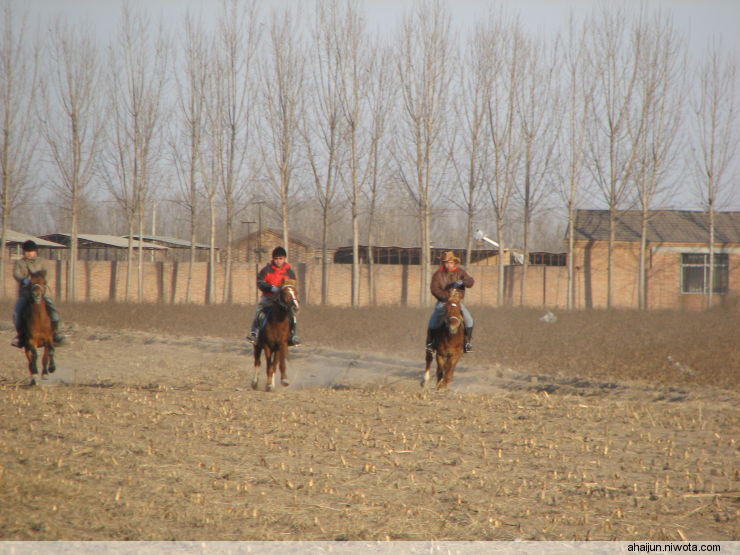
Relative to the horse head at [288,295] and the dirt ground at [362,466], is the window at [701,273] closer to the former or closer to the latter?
the dirt ground at [362,466]

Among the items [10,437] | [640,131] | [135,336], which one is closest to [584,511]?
[10,437]

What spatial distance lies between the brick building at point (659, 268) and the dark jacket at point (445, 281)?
31096 mm

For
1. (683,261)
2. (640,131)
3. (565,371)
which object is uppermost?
(640,131)

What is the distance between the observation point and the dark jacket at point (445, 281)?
1302cm

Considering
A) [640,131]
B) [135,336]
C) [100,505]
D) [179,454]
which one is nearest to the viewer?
[100,505]

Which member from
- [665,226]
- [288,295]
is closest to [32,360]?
[288,295]

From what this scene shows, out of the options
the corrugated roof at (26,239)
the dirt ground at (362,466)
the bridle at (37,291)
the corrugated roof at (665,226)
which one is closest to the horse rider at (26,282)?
A: the bridle at (37,291)

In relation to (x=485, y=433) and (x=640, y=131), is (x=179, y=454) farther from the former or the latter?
(x=640, y=131)

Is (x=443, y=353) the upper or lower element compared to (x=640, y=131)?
lower

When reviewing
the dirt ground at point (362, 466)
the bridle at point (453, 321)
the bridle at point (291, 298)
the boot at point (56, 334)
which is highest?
the bridle at point (291, 298)

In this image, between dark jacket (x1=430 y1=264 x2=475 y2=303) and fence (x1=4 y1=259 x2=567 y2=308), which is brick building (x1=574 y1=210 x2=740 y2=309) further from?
dark jacket (x1=430 y1=264 x2=475 y2=303)

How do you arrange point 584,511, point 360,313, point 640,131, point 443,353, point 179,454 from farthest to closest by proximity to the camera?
1. point 640,131
2. point 360,313
3. point 443,353
4. point 179,454
5. point 584,511

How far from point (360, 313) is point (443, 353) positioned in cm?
1984

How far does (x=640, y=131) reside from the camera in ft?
134
